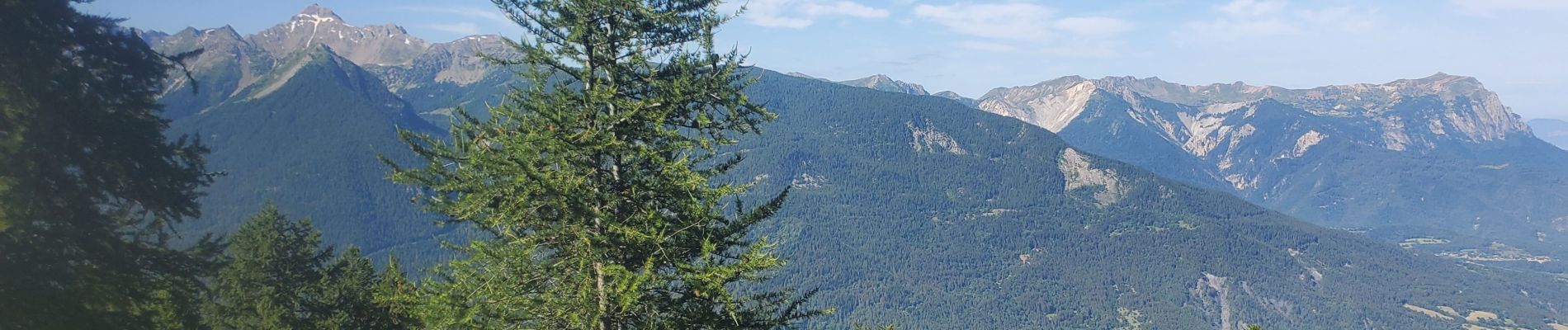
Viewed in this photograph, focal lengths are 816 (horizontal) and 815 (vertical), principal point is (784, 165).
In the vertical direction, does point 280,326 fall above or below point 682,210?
below

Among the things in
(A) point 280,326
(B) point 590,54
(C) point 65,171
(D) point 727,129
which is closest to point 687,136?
(D) point 727,129

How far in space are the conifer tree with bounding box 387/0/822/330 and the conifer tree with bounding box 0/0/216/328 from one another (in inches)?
401

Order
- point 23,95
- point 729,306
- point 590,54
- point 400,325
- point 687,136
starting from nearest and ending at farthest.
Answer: point 729,306 < point 590,54 < point 687,136 < point 23,95 < point 400,325

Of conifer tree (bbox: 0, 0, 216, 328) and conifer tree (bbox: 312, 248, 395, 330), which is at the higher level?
conifer tree (bbox: 0, 0, 216, 328)

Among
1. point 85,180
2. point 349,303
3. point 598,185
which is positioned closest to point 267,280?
point 349,303

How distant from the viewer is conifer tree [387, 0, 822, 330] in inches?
429

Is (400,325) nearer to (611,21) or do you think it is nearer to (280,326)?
(280,326)

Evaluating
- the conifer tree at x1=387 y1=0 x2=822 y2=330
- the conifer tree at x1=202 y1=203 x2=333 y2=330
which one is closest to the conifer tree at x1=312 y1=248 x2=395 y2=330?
the conifer tree at x1=202 y1=203 x2=333 y2=330

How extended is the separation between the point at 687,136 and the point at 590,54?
187cm

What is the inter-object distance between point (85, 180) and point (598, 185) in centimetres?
1646

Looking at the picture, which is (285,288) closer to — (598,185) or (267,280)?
(267,280)

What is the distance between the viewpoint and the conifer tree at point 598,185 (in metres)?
10.9

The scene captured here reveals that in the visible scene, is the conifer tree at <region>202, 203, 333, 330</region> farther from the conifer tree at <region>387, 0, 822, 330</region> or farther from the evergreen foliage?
the conifer tree at <region>387, 0, 822, 330</region>

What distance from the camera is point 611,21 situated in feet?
38.1
